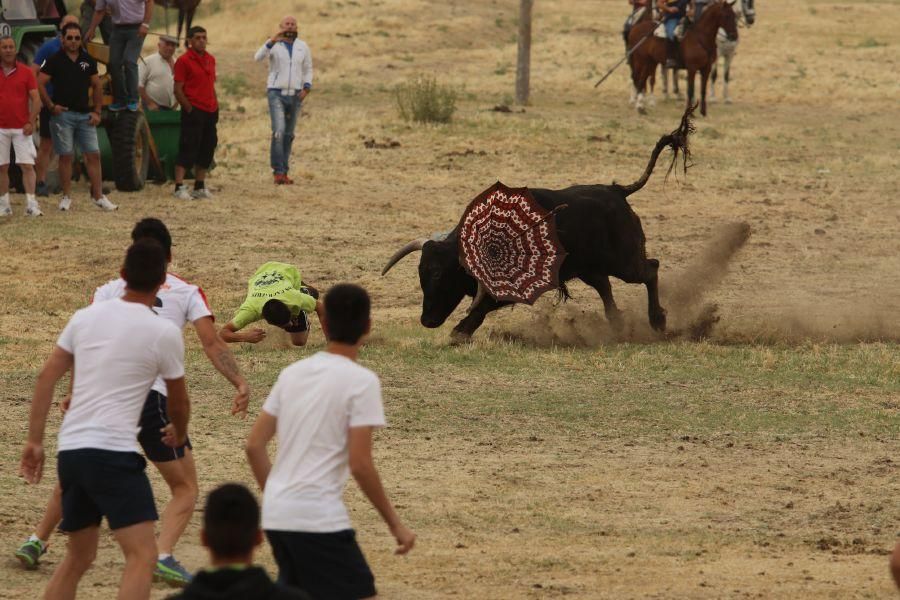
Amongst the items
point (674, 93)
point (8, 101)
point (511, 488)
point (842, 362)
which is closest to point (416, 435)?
point (511, 488)

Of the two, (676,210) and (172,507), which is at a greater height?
(172,507)

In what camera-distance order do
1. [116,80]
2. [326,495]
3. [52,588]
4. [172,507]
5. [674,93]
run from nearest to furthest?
[326,495]
[52,588]
[172,507]
[116,80]
[674,93]

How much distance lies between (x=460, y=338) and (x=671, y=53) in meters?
15.8

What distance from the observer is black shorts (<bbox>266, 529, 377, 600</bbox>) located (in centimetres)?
490

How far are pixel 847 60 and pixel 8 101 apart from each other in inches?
849

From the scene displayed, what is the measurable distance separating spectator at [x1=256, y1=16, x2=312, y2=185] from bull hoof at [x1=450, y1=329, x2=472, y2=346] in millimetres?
7178

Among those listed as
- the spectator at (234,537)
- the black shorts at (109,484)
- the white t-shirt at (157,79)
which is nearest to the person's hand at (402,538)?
the spectator at (234,537)

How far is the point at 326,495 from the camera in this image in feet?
16.2

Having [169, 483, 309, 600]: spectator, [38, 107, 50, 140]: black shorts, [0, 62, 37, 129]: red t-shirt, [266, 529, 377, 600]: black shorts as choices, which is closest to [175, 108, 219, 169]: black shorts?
[38, 107, 50, 140]: black shorts

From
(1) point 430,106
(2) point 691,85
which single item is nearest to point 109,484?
(1) point 430,106

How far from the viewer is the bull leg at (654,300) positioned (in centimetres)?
1276

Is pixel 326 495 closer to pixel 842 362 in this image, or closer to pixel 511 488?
pixel 511 488

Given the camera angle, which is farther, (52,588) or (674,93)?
(674,93)

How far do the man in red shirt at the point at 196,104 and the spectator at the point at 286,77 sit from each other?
1.03m
